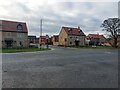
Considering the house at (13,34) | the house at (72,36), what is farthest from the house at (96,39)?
the house at (13,34)

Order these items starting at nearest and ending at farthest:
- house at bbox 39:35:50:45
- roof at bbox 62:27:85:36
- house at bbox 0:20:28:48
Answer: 1. house at bbox 0:20:28:48
2. house at bbox 39:35:50:45
3. roof at bbox 62:27:85:36

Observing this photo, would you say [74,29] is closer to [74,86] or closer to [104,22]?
[104,22]

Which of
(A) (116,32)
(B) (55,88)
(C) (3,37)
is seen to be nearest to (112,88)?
(B) (55,88)

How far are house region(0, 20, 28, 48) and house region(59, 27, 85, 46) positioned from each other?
2349 cm

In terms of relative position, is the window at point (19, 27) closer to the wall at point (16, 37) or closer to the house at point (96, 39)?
the wall at point (16, 37)

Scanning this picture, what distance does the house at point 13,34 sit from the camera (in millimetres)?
47719

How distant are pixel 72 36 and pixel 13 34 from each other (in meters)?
29.7

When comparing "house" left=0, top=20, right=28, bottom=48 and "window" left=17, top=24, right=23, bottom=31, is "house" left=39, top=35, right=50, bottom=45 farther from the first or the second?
"window" left=17, top=24, right=23, bottom=31

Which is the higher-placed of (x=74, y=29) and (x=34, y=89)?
(x=74, y=29)

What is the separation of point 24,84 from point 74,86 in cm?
205

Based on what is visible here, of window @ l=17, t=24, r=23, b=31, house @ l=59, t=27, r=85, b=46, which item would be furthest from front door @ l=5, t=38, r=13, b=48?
house @ l=59, t=27, r=85, b=46

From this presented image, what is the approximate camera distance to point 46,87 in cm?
582

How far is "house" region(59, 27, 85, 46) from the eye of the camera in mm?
69750

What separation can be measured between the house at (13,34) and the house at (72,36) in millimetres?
23493
